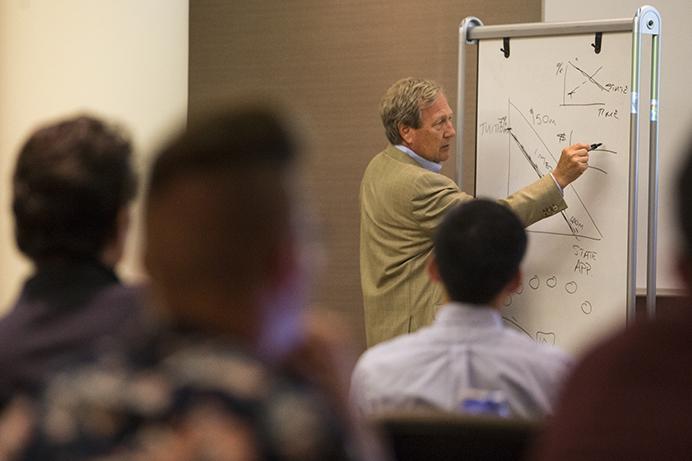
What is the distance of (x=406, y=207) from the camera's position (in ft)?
13.7

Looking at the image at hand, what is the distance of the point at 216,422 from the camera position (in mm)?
894

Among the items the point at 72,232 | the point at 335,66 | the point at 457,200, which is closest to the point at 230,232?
the point at 72,232

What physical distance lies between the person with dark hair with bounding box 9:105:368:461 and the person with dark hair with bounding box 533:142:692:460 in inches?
10.0

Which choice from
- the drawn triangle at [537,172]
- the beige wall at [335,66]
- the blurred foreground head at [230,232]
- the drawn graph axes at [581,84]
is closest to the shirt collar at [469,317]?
the blurred foreground head at [230,232]

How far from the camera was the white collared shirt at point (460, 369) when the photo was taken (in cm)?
200

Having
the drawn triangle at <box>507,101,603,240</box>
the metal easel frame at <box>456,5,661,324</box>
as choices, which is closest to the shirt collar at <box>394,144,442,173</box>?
the drawn triangle at <box>507,101,603,240</box>

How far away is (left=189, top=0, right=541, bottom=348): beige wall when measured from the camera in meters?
4.94

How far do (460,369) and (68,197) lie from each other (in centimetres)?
80

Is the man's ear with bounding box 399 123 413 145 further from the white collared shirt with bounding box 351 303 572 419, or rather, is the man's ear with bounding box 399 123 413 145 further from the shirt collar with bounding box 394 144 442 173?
the white collared shirt with bounding box 351 303 572 419

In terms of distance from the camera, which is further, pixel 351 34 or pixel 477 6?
pixel 351 34

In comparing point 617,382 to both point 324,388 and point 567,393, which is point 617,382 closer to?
point 567,393

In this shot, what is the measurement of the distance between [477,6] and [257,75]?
1195 mm

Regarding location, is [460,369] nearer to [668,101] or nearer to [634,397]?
[634,397]

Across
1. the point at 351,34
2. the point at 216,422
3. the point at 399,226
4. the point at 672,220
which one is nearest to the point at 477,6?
the point at 351,34
